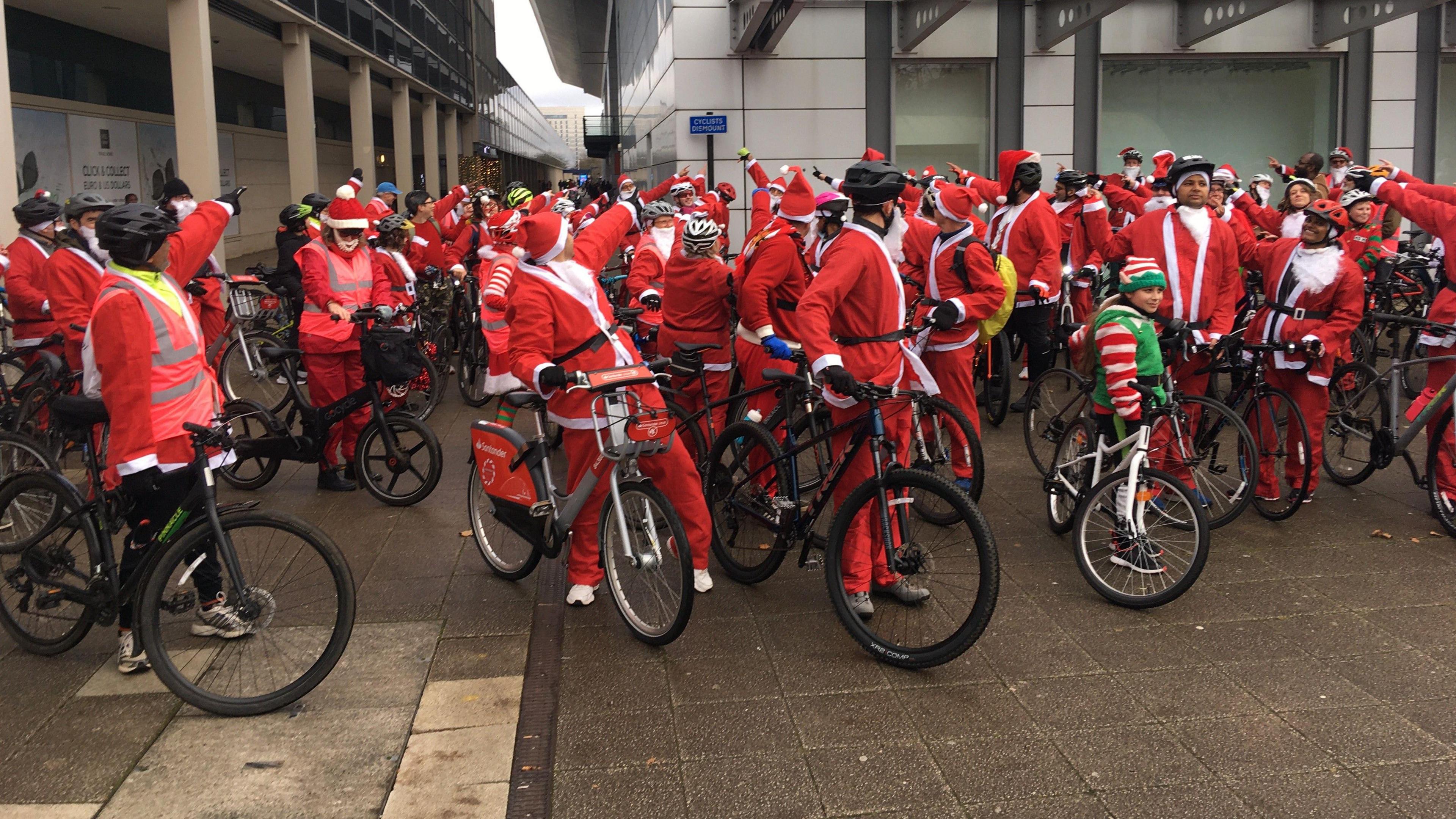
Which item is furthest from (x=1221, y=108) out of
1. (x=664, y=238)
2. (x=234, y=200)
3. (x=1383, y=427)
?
(x=234, y=200)

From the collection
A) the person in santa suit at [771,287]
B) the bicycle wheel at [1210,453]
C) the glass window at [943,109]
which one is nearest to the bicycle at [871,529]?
the person in santa suit at [771,287]

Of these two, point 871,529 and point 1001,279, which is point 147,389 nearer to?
point 871,529

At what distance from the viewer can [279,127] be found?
31469mm

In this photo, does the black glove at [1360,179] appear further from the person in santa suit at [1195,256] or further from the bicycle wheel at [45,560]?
the bicycle wheel at [45,560]

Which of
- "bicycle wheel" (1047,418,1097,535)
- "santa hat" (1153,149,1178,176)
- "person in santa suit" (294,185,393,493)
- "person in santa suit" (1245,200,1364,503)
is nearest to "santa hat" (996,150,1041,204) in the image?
"person in santa suit" (1245,200,1364,503)

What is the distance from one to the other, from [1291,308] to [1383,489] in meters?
1.47

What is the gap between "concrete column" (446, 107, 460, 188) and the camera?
136 ft

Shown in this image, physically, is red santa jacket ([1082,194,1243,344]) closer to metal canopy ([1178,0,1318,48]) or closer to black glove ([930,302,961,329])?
black glove ([930,302,961,329])

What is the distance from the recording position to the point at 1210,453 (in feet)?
21.2

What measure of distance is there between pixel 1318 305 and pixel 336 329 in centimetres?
582

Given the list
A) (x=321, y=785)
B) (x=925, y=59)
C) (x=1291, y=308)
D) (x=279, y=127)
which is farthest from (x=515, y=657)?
(x=279, y=127)

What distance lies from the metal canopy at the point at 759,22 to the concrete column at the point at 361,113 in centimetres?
1104

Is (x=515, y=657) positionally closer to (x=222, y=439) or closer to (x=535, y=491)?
(x=535, y=491)

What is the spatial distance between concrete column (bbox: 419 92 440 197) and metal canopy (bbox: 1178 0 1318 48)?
2548 centimetres
